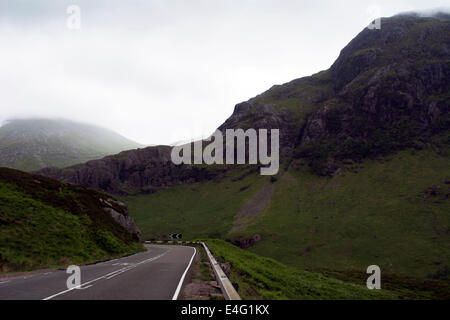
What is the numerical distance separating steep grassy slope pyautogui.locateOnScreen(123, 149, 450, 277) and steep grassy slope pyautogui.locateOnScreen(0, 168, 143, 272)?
241 feet

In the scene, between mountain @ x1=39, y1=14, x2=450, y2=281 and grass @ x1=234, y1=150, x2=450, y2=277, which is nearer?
grass @ x1=234, y1=150, x2=450, y2=277

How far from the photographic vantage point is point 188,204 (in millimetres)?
186000

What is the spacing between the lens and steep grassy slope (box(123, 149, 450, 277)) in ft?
327

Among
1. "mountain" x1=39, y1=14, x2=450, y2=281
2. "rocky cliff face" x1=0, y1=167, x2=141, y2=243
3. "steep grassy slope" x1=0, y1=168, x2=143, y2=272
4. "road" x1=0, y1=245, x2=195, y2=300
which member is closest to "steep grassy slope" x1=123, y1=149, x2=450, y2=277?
"mountain" x1=39, y1=14, x2=450, y2=281

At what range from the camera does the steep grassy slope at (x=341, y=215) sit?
327 ft

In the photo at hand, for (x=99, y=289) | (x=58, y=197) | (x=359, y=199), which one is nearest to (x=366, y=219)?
(x=359, y=199)

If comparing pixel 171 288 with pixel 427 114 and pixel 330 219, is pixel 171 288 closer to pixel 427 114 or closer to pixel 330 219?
pixel 330 219

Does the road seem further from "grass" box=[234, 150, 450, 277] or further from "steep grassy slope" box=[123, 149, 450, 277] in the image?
"grass" box=[234, 150, 450, 277]

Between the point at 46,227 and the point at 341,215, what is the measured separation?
4835 inches

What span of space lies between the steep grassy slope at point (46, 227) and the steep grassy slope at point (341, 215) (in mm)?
73550

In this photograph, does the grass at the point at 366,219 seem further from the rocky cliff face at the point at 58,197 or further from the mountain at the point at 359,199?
the rocky cliff face at the point at 58,197

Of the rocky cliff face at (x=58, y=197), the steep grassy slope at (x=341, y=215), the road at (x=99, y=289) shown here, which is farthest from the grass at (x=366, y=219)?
the road at (x=99, y=289)

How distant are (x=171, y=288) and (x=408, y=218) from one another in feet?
414
